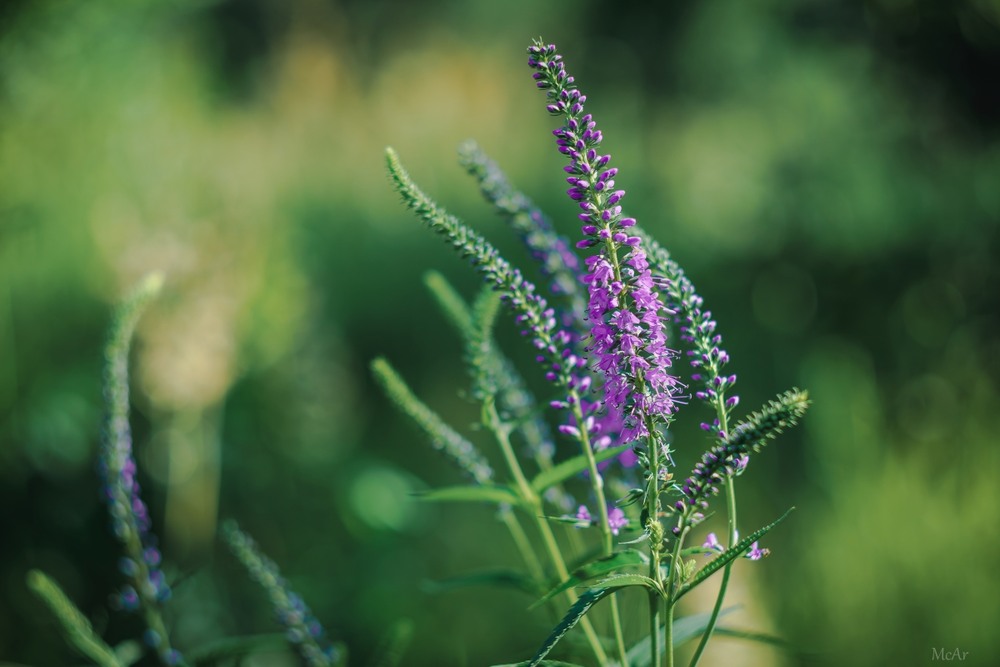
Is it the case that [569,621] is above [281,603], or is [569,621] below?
above

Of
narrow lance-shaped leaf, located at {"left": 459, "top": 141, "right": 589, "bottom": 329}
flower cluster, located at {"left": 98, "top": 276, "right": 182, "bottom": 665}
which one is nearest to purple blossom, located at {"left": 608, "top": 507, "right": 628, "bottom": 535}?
narrow lance-shaped leaf, located at {"left": 459, "top": 141, "right": 589, "bottom": 329}

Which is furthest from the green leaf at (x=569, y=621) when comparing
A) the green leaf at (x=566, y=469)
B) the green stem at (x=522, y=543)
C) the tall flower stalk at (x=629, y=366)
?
the green stem at (x=522, y=543)

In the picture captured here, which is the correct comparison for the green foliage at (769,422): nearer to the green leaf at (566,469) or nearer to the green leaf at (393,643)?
the green leaf at (566,469)

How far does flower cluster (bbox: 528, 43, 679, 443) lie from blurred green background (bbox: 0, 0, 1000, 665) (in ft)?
2.50

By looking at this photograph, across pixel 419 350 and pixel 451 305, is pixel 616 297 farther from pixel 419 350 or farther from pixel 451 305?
pixel 419 350

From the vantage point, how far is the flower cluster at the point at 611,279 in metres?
0.88

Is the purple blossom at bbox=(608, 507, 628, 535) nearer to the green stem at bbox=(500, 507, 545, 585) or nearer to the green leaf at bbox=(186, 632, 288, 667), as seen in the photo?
the green stem at bbox=(500, 507, 545, 585)

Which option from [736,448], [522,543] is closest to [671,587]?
[736,448]

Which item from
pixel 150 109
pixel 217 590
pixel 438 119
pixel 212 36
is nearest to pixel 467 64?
pixel 438 119

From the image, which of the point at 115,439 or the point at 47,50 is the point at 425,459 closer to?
the point at 47,50

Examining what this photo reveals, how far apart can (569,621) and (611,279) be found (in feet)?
1.14

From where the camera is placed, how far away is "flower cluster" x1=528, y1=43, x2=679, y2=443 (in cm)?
88

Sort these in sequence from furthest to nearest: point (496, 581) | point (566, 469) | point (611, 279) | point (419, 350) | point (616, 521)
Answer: point (419, 350) → point (496, 581) → point (566, 469) → point (616, 521) → point (611, 279)

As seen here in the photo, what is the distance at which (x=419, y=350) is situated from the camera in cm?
587
